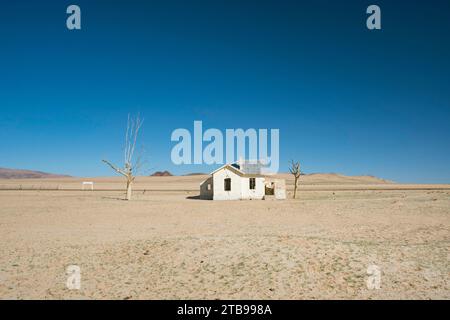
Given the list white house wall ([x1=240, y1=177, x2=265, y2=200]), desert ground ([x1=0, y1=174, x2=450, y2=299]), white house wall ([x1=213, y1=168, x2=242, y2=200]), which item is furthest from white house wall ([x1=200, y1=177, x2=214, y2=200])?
desert ground ([x1=0, y1=174, x2=450, y2=299])

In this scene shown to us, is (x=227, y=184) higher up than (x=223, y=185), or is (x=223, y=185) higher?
(x=227, y=184)

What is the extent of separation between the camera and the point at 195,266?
10.1 meters

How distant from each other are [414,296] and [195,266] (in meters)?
5.65

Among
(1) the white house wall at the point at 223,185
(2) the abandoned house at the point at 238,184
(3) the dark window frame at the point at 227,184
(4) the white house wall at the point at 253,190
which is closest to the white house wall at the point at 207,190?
(2) the abandoned house at the point at 238,184

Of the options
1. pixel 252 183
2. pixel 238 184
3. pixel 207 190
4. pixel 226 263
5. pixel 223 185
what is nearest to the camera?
pixel 226 263

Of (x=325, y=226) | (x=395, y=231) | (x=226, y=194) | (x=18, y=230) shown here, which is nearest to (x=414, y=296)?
(x=395, y=231)

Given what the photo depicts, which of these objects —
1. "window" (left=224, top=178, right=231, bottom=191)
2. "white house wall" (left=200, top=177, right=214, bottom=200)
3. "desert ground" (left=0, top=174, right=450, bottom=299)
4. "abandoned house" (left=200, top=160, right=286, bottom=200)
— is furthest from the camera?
"white house wall" (left=200, top=177, right=214, bottom=200)

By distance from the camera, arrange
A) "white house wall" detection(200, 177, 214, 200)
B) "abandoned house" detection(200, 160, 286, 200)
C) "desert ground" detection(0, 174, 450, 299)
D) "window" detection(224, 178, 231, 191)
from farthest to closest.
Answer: "white house wall" detection(200, 177, 214, 200) < "window" detection(224, 178, 231, 191) < "abandoned house" detection(200, 160, 286, 200) < "desert ground" detection(0, 174, 450, 299)

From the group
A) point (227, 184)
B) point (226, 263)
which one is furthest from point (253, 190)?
point (226, 263)

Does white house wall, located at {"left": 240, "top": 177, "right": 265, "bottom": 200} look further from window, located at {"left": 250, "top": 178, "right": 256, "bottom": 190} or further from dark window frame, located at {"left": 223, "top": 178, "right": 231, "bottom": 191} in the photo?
dark window frame, located at {"left": 223, "top": 178, "right": 231, "bottom": 191}

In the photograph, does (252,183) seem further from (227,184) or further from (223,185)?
(223,185)

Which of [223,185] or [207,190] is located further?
[207,190]
